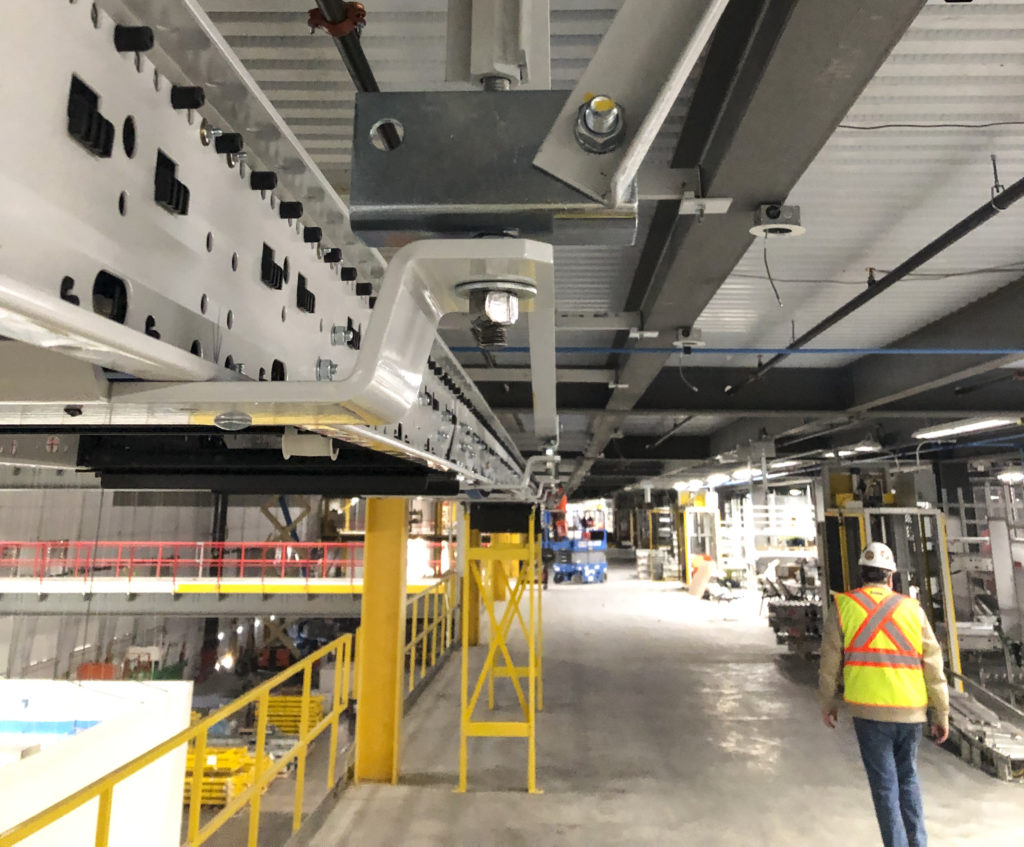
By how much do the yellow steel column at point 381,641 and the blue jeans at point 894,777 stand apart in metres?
3.91

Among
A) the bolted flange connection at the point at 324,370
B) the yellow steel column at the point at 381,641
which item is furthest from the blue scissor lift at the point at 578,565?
the bolted flange connection at the point at 324,370

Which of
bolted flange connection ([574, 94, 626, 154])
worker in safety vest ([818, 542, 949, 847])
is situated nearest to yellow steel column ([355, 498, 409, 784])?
worker in safety vest ([818, 542, 949, 847])

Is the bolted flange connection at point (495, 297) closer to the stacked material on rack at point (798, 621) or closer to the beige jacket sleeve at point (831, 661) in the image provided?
the beige jacket sleeve at point (831, 661)

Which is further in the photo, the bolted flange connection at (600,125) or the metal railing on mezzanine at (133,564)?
the metal railing on mezzanine at (133,564)

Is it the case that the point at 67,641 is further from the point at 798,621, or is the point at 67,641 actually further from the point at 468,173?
the point at 468,173

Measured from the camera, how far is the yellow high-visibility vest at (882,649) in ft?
13.3

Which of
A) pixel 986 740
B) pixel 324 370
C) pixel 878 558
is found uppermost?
pixel 324 370

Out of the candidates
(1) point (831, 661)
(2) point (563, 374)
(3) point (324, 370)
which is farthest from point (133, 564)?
(3) point (324, 370)

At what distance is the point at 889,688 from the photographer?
4047 mm

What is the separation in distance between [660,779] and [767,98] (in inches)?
235

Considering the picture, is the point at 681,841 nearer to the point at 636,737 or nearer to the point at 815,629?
the point at 636,737

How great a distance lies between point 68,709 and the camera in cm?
574

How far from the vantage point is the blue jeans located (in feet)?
13.0

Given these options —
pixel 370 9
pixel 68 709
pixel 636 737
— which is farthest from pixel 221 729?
pixel 370 9
